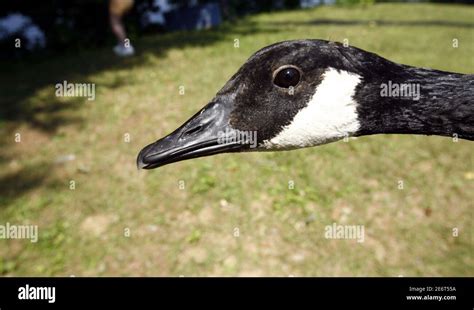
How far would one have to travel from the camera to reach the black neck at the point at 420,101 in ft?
6.24

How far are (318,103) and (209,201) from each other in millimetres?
2735

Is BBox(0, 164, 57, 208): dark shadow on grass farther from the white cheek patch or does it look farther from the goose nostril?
the white cheek patch

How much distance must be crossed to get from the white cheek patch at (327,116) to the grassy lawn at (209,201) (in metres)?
0.71

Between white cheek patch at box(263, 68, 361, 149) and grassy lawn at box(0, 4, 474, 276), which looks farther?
grassy lawn at box(0, 4, 474, 276)

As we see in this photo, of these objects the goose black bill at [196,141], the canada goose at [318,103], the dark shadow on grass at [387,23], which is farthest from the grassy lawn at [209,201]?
the dark shadow on grass at [387,23]

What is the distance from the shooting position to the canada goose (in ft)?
6.32

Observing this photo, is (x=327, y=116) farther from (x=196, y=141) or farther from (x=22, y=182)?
(x=22, y=182)

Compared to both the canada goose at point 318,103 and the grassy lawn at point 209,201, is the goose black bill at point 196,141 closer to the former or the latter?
the canada goose at point 318,103

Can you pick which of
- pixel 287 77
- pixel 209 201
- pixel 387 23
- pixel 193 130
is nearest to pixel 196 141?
pixel 193 130

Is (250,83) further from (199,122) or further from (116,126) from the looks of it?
(116,126)

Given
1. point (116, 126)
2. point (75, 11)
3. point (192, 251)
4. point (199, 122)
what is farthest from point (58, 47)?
point (199, 122)

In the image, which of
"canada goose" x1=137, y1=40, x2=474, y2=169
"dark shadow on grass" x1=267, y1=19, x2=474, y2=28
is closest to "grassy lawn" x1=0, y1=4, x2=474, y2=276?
"canada goose" x1=137, y1=40, x2=474, y2=169

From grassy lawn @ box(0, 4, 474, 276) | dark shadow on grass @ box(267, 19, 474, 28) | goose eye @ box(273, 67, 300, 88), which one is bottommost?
grassy lawn @ box(0, 4, 474, 276)

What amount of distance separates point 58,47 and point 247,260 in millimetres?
11626
